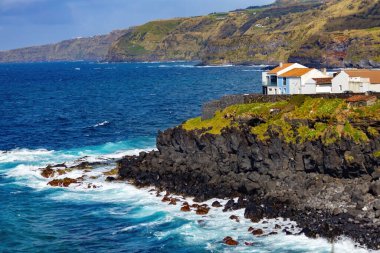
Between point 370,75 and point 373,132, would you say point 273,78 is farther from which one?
point 373,132

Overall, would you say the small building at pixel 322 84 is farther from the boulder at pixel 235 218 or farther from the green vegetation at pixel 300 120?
the boulder at pixel 235 218

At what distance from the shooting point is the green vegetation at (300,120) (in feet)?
181

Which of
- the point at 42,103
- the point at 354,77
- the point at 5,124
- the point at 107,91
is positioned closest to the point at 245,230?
the point at 354,77

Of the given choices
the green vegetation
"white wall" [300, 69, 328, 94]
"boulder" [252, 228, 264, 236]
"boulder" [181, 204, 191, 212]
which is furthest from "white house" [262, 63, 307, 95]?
"boulder" [252, 228, 264, 236]

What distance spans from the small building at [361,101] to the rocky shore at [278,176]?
615 cm

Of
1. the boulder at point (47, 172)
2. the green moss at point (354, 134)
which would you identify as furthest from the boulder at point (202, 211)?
the boulder at point (47, 172)

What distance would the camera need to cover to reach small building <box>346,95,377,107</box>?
5772cm

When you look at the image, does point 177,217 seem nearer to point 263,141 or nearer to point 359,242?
point 263,141

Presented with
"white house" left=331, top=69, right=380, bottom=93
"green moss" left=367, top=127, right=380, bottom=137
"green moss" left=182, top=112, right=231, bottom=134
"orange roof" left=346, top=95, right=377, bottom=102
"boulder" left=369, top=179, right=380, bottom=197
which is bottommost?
"boulder" left=369, top=179, right=380, bottom=197

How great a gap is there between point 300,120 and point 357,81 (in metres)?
14.9

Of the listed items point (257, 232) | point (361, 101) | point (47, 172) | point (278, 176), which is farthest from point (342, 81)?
point (47, 172)

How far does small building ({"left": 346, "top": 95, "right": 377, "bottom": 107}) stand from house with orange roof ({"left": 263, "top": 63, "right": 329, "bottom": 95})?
15.7 metres

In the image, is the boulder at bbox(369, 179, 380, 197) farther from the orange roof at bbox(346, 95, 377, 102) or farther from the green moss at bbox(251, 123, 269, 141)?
the green moss at bbox(251, 123, 269, 141)

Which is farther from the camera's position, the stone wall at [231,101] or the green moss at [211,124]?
the stone wall at [231,101]
